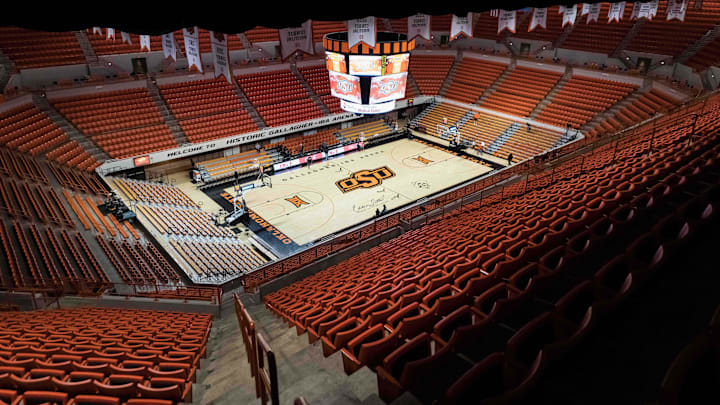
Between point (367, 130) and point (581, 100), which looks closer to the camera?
point (581, 100)

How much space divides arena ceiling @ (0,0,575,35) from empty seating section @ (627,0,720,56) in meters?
22.5

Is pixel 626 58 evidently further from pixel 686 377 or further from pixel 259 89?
pixel 686 377

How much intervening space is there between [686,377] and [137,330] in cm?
770

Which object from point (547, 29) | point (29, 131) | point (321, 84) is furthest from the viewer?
point (547, 29)

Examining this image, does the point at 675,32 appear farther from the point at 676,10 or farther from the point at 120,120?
the point at 120,120

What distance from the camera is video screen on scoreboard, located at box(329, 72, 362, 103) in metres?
16.2

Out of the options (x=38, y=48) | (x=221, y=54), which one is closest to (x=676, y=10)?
(x=221, y=54)

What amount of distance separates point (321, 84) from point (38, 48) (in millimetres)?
15237

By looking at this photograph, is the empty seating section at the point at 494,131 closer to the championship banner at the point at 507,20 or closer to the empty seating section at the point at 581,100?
the empty seating section at the point at 581,100

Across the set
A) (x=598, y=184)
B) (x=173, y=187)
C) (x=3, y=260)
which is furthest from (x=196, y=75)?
(x=598, y=184)

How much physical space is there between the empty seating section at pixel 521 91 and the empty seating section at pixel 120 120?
19643mm

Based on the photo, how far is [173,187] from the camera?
21.3 meters

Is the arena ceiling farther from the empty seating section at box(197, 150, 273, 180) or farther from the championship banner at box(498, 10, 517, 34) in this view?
the empty seating section at box(197, 150, 273, 180)

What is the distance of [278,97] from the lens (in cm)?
2731
